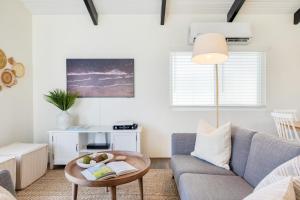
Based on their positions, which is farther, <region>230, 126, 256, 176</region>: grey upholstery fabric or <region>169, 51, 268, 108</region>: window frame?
<region>169, 51, 268, 108</region>: window frame

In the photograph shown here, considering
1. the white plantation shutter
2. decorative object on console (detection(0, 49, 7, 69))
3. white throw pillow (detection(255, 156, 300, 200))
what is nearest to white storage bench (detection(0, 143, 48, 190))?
decorative object on console (detection(0, 49, 7, 69))

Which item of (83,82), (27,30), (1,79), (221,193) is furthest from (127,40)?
(221,193)

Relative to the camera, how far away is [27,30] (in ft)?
11.2

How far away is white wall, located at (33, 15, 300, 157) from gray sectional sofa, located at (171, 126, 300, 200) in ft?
5.31

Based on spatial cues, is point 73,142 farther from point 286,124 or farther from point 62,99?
point 286,124

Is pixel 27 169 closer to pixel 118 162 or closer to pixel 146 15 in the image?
pixel 118 162

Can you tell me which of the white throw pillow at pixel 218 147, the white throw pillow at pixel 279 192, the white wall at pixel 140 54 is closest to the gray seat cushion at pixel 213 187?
the white throw pillow at pixel 218 147

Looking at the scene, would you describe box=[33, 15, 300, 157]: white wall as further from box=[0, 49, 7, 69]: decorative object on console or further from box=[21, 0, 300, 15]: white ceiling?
box=[0, 49, 7, 69]: decorative object on console

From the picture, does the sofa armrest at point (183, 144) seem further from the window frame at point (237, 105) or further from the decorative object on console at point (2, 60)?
the decorative object on console at point (2, 60)

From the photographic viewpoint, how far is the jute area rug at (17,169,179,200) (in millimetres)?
2215

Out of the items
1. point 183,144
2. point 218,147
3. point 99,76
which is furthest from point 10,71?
point 218,147

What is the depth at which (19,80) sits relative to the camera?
10.5 ft

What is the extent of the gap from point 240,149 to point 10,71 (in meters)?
3.23

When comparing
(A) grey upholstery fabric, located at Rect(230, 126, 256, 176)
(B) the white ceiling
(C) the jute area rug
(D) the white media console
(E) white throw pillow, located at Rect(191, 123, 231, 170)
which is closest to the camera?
(A) grey upholstery fabric, located at Rect(230, 126, 256, 176)
